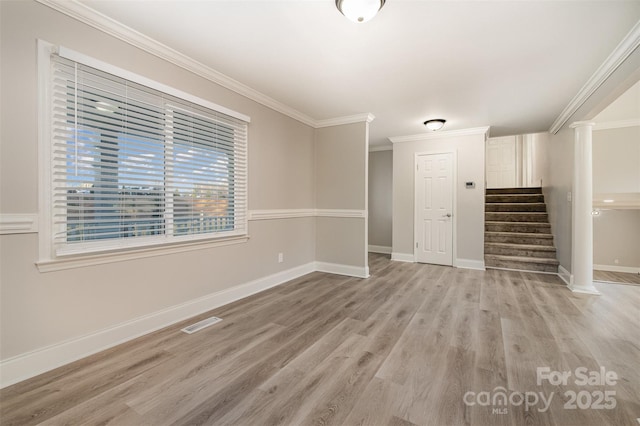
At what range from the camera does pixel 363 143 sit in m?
4.20

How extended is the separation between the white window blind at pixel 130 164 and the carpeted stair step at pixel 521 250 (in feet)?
Result: 15.8

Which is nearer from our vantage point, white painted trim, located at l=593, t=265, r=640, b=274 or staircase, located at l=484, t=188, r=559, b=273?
staircase, located at l=484, t=188, r=559, b=273

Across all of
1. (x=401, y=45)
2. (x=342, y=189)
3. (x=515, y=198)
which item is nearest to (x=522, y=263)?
(x=515, y=198)

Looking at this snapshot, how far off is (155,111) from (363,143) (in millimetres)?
2820

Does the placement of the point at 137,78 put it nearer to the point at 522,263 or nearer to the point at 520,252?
the point at 522,263

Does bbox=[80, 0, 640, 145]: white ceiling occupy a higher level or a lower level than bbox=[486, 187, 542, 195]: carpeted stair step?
higher

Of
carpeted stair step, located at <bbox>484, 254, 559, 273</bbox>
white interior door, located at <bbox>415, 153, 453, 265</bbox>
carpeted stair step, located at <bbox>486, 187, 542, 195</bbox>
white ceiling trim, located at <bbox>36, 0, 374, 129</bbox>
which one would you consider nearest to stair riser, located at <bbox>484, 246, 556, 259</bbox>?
carpeted stair step, located at <bbox>484, 254, 559, 273</bbox>

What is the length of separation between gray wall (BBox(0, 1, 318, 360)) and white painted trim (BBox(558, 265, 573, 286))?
14.7 feet

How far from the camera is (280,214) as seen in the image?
152 inches

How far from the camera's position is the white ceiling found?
1907 mm

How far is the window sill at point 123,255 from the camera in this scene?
1.81 m

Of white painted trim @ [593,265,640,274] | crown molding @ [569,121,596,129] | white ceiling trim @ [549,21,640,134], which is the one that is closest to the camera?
white ceiling trim @ [549,21,640,134]

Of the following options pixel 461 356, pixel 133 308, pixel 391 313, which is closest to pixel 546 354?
pixel 461 356

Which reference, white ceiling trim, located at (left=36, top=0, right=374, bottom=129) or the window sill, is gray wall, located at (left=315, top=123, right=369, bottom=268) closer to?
white ceiling trim, located at (left=36, top=0, right=374, bottom=129)
